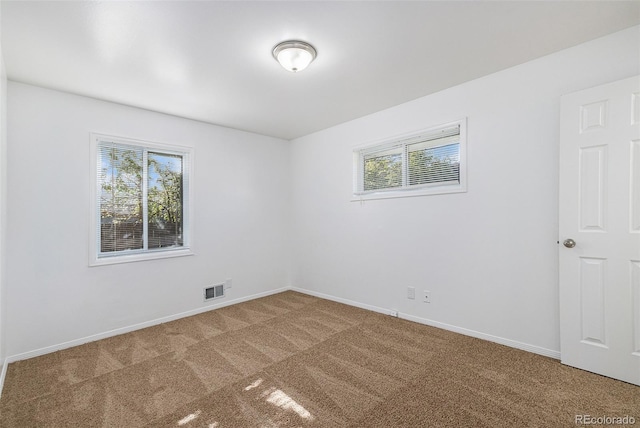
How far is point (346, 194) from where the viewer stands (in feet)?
13.4

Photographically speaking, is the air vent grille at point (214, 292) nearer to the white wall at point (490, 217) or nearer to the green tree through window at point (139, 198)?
the green tree through window at point (139, 198)

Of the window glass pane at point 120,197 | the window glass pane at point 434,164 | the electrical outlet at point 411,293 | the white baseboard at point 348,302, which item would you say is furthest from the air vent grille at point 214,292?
the window glass pane at point 434,164

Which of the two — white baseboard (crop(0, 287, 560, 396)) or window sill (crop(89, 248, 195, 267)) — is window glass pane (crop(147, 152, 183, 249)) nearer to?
window sill (crop(89, 248, 195, 267))

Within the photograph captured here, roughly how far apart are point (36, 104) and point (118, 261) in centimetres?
170

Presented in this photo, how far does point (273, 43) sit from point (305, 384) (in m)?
2.58

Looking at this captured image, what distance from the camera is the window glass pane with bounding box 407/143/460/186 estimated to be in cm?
312

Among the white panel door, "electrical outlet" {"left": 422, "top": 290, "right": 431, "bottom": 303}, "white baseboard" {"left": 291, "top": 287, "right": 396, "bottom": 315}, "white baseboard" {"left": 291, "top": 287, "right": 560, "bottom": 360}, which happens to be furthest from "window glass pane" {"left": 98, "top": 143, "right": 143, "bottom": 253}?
the white panel door

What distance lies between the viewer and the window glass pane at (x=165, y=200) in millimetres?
3566

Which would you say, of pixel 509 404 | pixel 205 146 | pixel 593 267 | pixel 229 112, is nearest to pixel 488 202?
pixel 593 267

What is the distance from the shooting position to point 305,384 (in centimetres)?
215

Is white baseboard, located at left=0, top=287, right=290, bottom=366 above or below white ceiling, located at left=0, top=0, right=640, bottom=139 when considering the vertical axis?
below

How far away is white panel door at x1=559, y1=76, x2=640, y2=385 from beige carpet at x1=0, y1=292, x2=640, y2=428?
0.87ft

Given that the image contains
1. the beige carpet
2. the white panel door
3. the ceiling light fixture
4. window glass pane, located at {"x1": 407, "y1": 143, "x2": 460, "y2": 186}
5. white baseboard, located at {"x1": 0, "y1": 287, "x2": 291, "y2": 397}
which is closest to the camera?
Result: the beige carpet

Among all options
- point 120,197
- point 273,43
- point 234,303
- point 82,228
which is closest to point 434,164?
point 273,43
